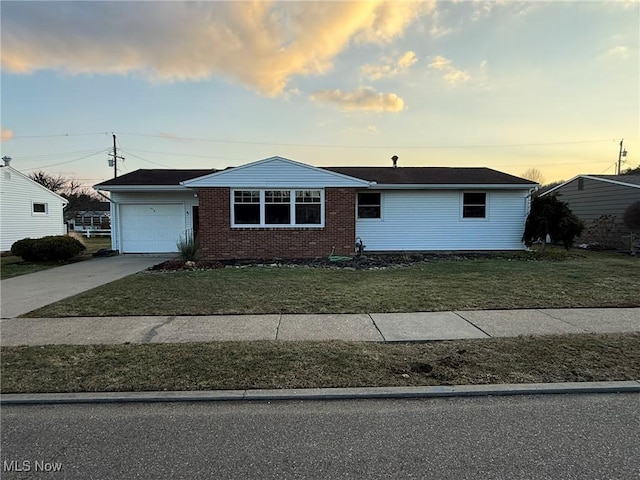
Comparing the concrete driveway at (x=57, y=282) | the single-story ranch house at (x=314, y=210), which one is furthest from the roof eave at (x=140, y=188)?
the concrete driveway at (x=57, y=282)

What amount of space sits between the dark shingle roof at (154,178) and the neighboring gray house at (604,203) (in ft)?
59.6

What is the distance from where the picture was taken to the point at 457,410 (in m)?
3.13

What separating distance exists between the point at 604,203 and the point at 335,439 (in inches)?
866

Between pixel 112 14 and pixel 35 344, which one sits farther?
pixel 112 14

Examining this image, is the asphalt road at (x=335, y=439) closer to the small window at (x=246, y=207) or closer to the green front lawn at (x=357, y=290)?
the green front lawn at (x=357, y=290)

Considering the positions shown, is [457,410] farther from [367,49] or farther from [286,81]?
[286,81]

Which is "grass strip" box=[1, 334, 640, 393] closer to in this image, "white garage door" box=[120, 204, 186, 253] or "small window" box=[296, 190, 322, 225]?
"small window" box=[296, 190, 322, 225]

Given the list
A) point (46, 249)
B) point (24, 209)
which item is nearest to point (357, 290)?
point (46, 249)

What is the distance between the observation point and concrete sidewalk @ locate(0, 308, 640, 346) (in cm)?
494

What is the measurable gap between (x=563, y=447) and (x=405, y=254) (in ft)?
41.1

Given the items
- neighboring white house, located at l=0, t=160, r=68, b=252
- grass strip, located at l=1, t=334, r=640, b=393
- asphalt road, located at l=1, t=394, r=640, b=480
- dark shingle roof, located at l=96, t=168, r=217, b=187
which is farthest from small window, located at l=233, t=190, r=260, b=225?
neighboring white house, located at l=0, t=160, r=68, b=252

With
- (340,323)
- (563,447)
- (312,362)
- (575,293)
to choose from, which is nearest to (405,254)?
(575,293)

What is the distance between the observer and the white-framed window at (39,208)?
859 inches

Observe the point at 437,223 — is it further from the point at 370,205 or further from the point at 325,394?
the point at 325,394
